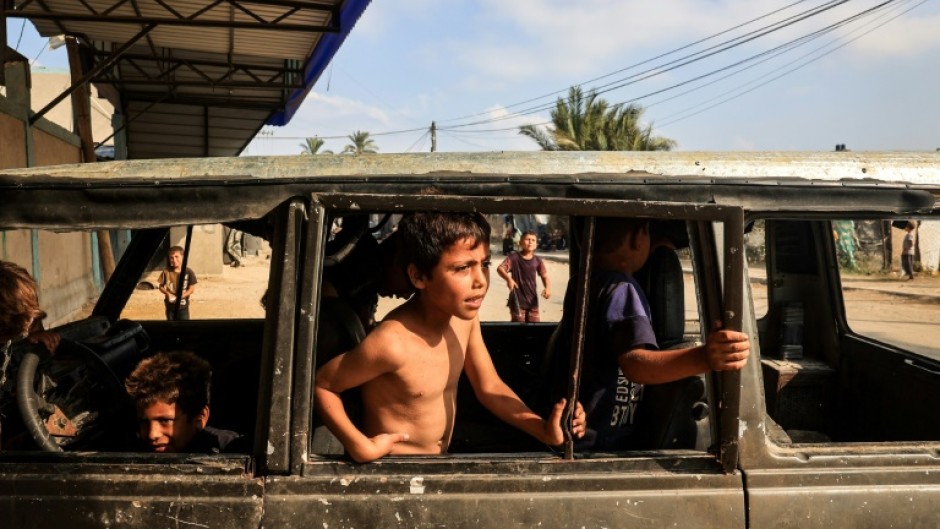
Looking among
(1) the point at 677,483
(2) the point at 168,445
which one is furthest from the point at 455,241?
(2) the point at 168,445

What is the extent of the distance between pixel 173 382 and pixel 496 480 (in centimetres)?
100

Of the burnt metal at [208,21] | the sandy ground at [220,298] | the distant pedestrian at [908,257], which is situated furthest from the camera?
the sandy ground at [220,298]

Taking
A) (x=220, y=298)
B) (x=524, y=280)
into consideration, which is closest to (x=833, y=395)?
(x=524, y=280)

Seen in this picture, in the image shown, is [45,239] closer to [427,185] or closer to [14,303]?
[14,303]

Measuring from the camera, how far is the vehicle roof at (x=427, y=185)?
178 centimetres

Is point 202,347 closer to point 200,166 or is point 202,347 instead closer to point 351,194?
point 200,166

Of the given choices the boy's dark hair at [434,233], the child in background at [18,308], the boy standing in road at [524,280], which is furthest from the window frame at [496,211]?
the boy standing in road at [524,280]

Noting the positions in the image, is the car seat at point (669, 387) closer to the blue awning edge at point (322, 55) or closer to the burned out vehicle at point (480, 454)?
the burned out vehicle at point (480, 454)

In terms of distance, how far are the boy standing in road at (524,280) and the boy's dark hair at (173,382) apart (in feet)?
18.7

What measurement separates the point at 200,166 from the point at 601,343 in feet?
3.86

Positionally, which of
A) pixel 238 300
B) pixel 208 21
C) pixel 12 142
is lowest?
pixel 238 300

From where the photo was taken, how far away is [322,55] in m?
10.2

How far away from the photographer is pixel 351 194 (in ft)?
5.76

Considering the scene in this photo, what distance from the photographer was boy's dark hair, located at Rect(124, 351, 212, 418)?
219 cm
